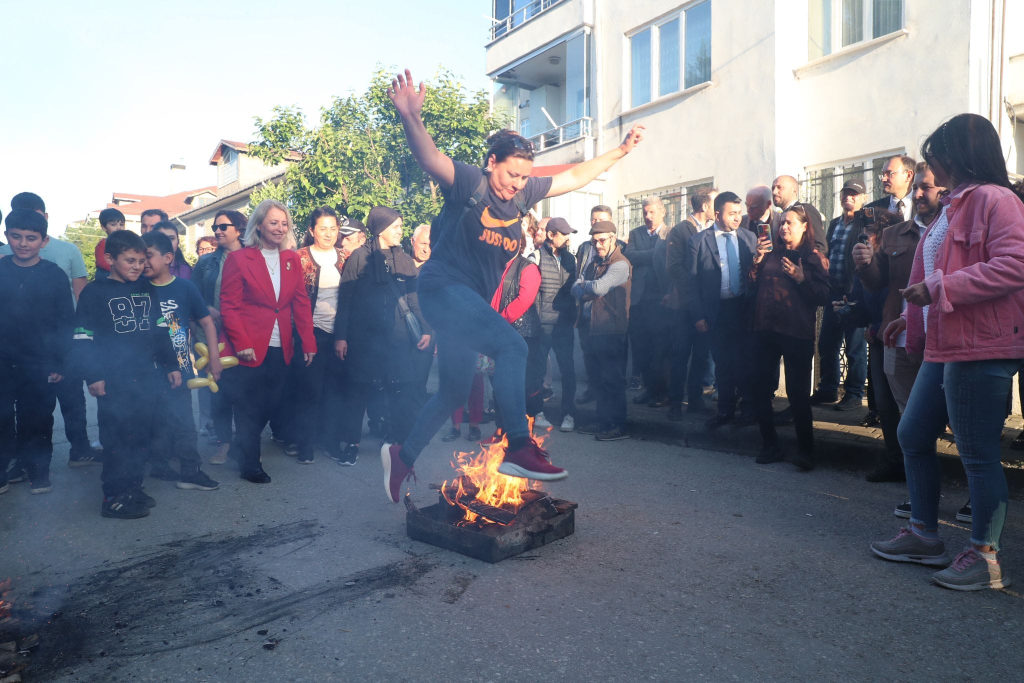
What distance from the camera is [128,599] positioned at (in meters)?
3.37

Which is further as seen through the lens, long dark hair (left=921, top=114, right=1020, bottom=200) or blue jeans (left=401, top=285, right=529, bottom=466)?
blue jeans (left=401, top=285, right=529, bottom=466)

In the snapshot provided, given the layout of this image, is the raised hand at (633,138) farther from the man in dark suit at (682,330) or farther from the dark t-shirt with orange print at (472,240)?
the man in dark suit at (682,330)

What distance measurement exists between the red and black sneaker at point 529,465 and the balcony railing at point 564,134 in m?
13.5

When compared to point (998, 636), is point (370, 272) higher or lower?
higher

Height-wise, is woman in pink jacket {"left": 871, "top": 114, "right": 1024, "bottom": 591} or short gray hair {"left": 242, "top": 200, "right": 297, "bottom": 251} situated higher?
short gray hair {"left": 242, "top": 200, "right": 297, "bottom": 251}

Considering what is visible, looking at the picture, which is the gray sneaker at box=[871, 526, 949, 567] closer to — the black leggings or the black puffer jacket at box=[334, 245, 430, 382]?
the black leggings

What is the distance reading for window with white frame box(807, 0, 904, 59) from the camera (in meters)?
11.4

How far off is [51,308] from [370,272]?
2386 millimetres

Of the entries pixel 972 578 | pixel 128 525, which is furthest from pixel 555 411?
pixel 972 578

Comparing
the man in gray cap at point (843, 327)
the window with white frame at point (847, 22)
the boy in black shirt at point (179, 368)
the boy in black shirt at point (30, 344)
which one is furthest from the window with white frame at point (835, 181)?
the boy in black shirt at point (30, 344)

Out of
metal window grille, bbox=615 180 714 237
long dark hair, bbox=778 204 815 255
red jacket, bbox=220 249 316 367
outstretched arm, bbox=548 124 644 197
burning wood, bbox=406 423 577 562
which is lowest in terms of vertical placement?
burning wood, bbox=406 423 577 562

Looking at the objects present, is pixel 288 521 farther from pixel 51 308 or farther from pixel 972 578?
pixel 972 578

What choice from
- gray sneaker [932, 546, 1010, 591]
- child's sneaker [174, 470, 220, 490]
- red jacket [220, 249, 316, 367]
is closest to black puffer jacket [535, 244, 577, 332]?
red jacket [220, 249, 316, 367]

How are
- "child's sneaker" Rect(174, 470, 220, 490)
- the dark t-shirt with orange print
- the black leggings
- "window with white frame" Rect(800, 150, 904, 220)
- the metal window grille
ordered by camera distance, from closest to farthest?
the dark t-shirt with orange print → "child's sneaker" Rect(174, 470, 220, 490) → the black leggings → "window with white frame" Rect(800, 150, 904, 220) → the metal window grille
